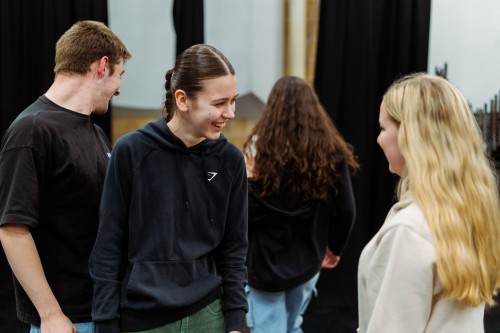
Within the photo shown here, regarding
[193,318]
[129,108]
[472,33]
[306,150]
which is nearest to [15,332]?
[129,108]

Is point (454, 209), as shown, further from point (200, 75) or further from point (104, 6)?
point (104, 6)

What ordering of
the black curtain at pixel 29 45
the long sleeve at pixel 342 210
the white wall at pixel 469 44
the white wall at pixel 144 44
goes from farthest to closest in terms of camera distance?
the white wall at pixel 144 44 < the white wall at pixel 469 44 < the black curtain at pixel 29 45 < the long sleeve at pixel 342 210

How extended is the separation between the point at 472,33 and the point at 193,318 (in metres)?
3.27

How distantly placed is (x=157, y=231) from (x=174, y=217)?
58 mm

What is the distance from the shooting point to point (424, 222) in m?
1.29

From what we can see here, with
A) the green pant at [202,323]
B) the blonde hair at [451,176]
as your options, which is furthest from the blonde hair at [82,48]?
the blonde hair at [451,176]

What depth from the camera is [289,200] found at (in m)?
2.56

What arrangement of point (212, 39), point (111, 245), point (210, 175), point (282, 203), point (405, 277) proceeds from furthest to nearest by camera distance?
point (212, 39)
point (282, 203)
point (210, 175)
point (111, 245)
point (405, 277)

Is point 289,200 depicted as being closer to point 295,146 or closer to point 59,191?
point 295,146

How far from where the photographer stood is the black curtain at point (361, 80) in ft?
12.5

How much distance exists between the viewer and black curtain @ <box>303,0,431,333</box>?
382cm

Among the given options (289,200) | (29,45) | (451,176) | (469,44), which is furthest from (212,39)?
(451,176)

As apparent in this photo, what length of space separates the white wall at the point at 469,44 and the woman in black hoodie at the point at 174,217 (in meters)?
2.90

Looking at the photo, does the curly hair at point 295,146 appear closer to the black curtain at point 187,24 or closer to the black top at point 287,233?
the black top at point 287,233
